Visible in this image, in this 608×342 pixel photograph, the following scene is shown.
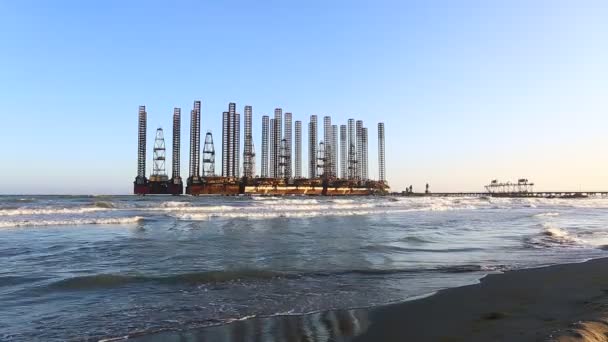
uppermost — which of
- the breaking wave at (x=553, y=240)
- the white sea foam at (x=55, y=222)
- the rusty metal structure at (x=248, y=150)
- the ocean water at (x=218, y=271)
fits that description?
the rusty metal structure at (x=248, y=150)

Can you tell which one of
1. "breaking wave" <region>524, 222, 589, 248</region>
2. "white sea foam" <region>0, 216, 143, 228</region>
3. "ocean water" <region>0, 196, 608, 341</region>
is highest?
"white sea foam" <region>0, 216, 143, 228</region>

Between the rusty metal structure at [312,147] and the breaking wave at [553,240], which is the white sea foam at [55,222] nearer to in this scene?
the breaking wave at [553,240]

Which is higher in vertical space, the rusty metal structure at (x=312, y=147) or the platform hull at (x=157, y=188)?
the rusty metal structure at (x=312, y=147)

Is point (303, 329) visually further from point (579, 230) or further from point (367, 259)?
point (579, 230)

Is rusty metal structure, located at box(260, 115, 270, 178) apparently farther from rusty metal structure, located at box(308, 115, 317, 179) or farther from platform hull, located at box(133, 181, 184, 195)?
platform hull, located at box(133, 181, 184, 195)

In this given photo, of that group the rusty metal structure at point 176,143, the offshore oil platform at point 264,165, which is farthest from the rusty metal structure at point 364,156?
the rusty metal structure at point 176,143

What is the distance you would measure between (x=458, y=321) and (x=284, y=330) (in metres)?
2.12

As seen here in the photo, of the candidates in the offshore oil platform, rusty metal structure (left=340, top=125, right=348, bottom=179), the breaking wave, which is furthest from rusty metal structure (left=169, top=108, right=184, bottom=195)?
the breaking wave

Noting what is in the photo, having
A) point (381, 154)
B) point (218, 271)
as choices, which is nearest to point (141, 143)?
point (381, 154)

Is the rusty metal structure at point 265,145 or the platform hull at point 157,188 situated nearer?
the platform hull at point 157,188

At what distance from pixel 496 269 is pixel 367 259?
300cm

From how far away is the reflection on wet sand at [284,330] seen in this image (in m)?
5.50

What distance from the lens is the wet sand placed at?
5305 millimetres

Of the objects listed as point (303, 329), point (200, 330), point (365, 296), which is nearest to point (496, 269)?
point (365, 296)
